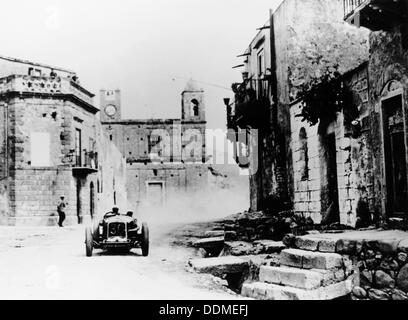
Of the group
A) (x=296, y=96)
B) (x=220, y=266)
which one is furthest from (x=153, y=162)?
(x=220, y=266)

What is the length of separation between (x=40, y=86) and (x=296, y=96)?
13.5 metres

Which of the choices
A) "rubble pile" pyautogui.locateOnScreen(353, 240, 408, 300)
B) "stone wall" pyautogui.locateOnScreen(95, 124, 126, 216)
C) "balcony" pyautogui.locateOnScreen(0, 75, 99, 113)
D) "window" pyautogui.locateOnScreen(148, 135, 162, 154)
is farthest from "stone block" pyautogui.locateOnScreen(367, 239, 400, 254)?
"window" pyautogui.locateOnScreen(148, 135, 162, 154)

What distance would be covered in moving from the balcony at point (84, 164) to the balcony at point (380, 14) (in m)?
16.7

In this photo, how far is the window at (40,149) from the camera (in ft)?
69.7

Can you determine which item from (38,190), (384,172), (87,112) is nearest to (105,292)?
(384,172)

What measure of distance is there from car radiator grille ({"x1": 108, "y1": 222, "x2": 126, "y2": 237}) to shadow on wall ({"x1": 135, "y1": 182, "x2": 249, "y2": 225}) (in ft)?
50.6

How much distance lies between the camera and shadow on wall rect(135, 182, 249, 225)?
93.8 feet

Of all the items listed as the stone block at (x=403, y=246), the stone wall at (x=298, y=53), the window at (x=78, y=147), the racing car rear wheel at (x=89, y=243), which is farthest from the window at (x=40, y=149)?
the stone block at (x=403, y=246)

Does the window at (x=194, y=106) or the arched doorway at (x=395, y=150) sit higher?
the window at (x=194, y=106)

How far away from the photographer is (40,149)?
2155cm

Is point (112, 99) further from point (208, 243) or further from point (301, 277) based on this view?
point (301, 277)

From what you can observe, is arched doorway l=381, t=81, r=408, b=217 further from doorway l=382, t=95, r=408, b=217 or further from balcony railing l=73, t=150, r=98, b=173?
balcony railing l=73, t=150, r=98, b=173

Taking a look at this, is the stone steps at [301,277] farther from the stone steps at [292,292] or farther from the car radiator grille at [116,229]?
the car radiator grille at [116,229]

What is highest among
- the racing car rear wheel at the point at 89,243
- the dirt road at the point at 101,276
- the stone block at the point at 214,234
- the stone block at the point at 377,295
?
the racing car rear wheel at the point at 89,243
